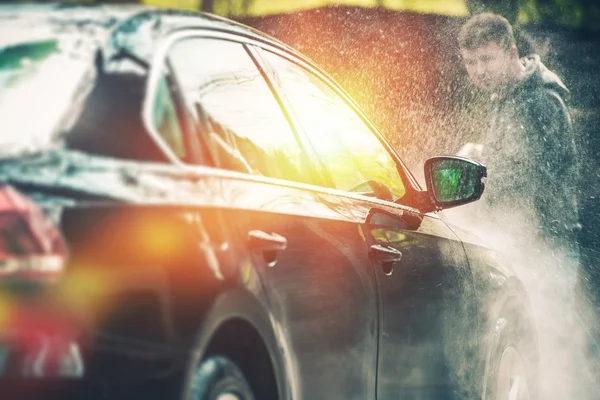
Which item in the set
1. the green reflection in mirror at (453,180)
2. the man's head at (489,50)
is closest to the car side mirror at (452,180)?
the green reflection in mirror at (453,180)

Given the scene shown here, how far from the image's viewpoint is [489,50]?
7.75 metres

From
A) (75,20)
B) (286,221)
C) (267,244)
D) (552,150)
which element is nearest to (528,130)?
(552,150)

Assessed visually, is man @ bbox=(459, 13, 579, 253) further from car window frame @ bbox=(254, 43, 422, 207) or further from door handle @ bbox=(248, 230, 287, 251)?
door handle @ bbox=(248, 230, 287, 251)

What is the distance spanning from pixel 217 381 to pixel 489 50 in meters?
5.69

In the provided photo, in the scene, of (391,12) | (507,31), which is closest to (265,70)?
(507,31)

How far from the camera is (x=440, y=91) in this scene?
20.3m

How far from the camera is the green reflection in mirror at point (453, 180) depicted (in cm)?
450

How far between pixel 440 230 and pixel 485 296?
1.39 ft

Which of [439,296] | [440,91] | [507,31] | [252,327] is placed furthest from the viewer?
[440,91]

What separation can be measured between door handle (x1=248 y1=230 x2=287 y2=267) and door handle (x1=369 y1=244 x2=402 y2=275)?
0.78m

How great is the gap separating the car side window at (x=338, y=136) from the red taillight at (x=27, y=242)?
174 cm

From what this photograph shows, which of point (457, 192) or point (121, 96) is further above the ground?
point (121, 96)

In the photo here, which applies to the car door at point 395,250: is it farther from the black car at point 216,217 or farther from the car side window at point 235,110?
the car side window at point 235,110

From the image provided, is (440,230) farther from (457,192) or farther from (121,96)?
(121,96)
